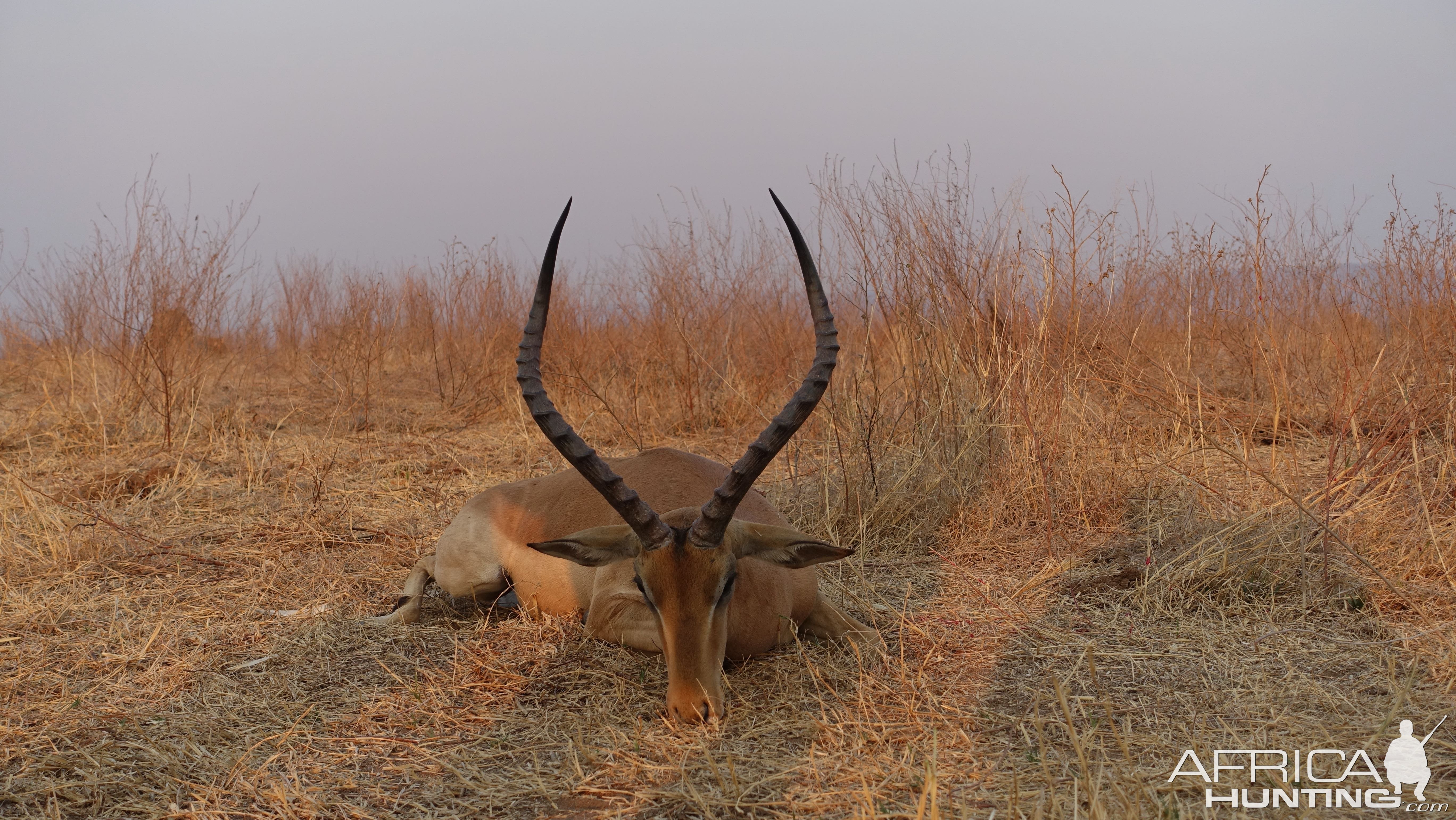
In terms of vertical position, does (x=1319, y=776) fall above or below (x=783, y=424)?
below

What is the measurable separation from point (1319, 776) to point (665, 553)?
1987mm

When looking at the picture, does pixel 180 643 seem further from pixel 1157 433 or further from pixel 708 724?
pixel 1157 433

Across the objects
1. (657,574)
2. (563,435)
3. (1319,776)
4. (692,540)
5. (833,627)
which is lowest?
(1319,776)

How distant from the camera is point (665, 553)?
3.23 metres

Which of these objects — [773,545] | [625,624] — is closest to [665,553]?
[773,545]

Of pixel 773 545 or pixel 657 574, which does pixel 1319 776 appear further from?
pixel 657 574

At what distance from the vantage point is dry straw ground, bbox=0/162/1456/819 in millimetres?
2881

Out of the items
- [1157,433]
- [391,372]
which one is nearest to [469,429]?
[391,372]

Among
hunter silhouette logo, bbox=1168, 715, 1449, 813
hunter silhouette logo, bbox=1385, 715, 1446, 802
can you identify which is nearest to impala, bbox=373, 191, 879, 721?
hunter silhouette logo, bbox=1168, 715, 1449, 813

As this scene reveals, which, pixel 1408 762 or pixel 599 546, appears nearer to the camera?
pixel 1408 762

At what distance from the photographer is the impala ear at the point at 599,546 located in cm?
340

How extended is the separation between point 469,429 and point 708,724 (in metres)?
7.10

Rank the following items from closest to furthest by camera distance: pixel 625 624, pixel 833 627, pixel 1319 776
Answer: pixel 1319 776, pixel 625 624, pixel 833 627

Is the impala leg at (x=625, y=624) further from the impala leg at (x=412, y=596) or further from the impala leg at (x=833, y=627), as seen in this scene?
the impala leg at (x=412, y=596)
